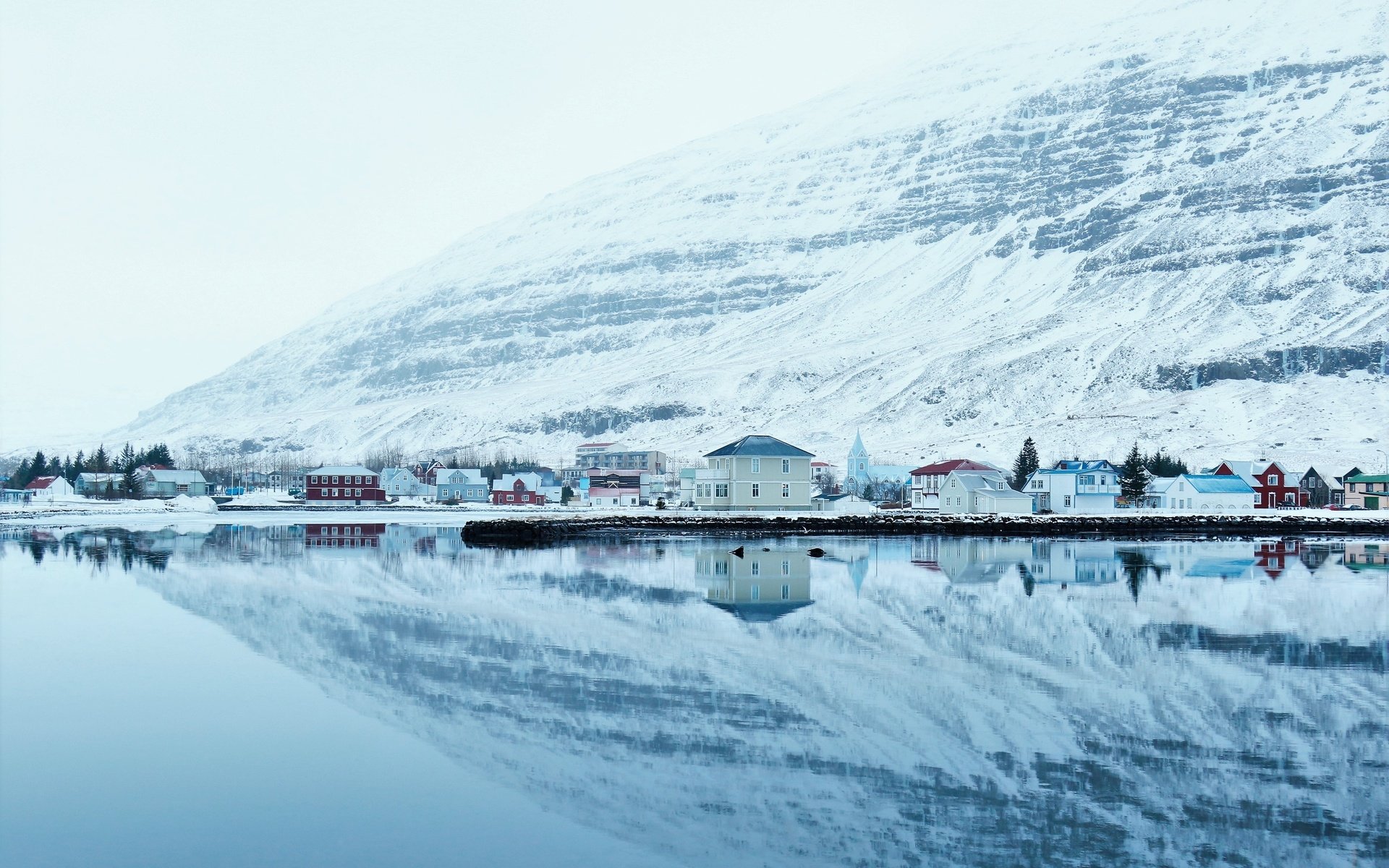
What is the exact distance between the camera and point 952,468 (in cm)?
9162

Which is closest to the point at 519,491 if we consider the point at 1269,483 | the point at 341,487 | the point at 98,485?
the point at 341,487

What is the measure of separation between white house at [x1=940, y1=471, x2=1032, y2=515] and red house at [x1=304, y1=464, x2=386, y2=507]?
53.3 m

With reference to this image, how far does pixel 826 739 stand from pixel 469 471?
10714cm

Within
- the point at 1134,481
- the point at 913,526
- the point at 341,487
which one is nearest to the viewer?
the point at 913,526

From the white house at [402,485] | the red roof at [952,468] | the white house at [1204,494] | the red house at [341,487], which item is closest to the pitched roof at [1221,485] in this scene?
the white house at [1204,494]

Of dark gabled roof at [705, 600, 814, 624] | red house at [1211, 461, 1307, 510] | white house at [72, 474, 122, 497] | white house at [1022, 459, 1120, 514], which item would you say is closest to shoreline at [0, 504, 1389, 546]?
white house at [1022, 459, 1120, 514]

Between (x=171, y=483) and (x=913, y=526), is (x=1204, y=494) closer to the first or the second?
(x=913, y=526)

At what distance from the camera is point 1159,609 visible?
88.4 feet

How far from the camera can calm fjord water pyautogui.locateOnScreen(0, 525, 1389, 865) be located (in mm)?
11055

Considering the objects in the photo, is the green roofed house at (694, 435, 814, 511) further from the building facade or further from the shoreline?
the building facade

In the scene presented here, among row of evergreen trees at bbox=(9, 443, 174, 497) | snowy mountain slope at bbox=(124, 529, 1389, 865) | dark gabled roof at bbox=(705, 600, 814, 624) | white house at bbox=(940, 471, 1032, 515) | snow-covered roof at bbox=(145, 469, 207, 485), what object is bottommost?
snowy mountain slope at bbox=(124, 529, 1389, 865)

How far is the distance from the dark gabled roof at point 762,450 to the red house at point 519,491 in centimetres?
3659

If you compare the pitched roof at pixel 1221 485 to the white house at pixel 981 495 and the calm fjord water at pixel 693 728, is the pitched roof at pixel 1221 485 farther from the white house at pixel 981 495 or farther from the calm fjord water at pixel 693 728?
the calm fjord water at pixel 693 728

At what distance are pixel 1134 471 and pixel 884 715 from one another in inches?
3305
